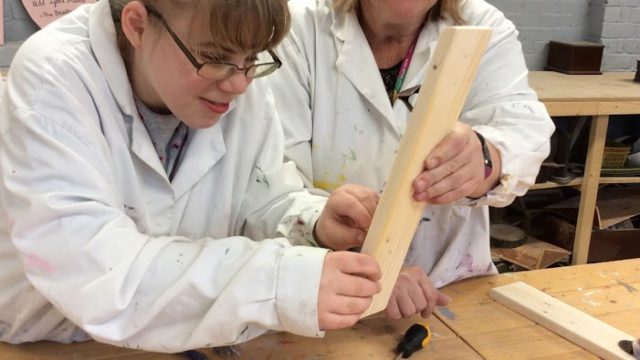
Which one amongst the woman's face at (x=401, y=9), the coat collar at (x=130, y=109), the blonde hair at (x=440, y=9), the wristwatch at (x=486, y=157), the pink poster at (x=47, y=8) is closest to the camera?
the coat collar at (x=130, y=109)

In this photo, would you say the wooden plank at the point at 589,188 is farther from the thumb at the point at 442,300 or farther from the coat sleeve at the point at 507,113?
the thumb at the point at 442,300

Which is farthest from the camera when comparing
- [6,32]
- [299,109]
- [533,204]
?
[533,204]

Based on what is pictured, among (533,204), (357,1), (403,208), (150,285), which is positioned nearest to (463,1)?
(357,1)

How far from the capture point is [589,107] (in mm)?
2461

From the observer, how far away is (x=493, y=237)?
104 inches

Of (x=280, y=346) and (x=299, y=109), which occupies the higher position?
(x=299, y=109)

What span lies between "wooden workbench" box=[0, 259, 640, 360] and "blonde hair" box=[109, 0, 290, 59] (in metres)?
0.44

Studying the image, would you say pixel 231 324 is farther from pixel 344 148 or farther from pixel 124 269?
pixel 344 148

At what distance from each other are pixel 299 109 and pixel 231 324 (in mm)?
614

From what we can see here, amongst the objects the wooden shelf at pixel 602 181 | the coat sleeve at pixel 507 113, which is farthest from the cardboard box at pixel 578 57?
the coat sleeve at pixel 507 113

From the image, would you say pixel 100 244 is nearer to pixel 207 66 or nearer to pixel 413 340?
pixel 207 66

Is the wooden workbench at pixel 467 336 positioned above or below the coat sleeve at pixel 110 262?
below

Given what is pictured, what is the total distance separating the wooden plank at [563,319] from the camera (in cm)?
95

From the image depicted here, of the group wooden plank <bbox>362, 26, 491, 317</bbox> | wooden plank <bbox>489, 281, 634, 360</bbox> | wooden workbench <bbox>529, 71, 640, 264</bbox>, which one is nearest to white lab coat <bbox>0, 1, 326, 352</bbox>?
wooden plank <bbox>362, 26, 491, 317</bbox>
